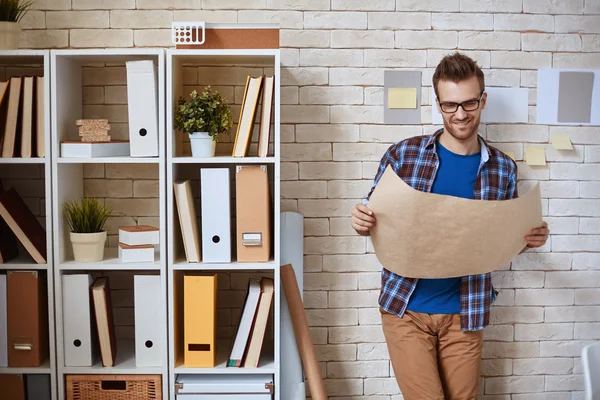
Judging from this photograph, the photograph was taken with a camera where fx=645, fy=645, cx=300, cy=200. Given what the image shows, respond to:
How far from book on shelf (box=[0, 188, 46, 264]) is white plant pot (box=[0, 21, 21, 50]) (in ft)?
1.84

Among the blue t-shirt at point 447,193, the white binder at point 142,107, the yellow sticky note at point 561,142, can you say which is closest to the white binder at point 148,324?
the white binder at point 142,107

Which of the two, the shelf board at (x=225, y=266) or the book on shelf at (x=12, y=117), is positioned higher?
the book on shelf at (x=12, y=117)

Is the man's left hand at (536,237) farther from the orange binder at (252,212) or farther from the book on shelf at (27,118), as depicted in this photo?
the book on shelf at (27,118)

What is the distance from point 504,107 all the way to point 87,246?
181cm

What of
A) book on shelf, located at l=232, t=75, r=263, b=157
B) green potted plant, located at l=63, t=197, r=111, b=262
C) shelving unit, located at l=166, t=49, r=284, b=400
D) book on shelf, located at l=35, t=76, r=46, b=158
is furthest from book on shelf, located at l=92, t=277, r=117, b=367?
book on shelf, located at l=232, t=75, r=263, b=157

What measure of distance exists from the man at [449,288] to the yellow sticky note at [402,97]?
45cm

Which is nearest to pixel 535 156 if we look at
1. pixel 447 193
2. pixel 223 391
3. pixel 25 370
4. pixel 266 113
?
pixel 447 193

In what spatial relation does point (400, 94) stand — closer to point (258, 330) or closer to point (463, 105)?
point (463, 105)

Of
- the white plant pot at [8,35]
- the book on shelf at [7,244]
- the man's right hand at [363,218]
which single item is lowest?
the book on shelf at [7,244]

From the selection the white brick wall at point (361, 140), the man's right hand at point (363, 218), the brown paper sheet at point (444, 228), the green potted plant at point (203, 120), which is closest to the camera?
the brown paper sheet at point (444, 228)

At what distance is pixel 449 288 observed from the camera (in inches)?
89.8

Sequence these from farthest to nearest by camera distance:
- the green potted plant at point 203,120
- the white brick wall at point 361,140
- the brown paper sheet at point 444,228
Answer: the white brick wall at point 361,140 → the green potted plant at point 203,120 → the brown paper sheet at point 444,228

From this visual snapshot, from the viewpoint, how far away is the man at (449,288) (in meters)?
2.21

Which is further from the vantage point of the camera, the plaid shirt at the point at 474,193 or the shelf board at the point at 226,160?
the shelf board at the point at 226,160
